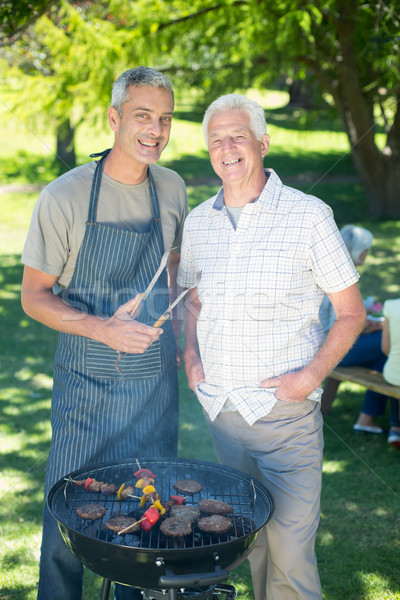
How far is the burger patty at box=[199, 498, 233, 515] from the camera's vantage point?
2.12 metres

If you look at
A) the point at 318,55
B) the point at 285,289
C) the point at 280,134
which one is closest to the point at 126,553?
the point at 285,289

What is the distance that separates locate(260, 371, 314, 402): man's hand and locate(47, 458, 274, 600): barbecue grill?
333 millimetres

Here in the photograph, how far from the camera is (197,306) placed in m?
2.68

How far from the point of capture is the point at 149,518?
2.04 meters

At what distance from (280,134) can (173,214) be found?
16.1 m

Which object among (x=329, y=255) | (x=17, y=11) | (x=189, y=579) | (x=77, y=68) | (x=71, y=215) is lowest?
(x=189, y=579)

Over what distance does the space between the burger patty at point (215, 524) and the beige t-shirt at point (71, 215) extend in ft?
3.61

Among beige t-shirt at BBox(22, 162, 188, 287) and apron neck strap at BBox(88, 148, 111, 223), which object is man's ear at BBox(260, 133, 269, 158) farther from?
apron neck strap at BBox(88, 148, 111, 223)

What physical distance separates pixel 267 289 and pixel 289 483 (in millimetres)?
716

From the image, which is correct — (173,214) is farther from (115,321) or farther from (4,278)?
(4,278)

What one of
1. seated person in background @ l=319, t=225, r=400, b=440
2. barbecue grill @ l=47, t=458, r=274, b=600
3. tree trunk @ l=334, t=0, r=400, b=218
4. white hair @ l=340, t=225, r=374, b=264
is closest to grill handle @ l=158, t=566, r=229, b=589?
barbecue grill @ l=47, t=458, r=274, b=600

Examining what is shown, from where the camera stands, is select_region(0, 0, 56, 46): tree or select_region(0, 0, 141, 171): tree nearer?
select_region(0, 0, 56, 46): tree

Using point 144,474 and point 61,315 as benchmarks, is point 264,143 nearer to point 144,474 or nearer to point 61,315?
point 61,315

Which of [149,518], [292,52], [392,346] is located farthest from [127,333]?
[292,52]
